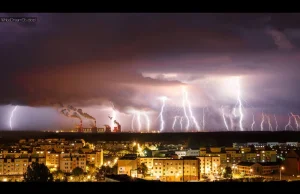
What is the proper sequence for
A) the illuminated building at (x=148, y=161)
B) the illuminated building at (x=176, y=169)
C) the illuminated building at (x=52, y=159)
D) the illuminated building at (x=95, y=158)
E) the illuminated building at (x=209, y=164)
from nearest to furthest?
the illuminated building at (x=176, y=169) < the illuminated building at (x=148, y=161) < the illuminated building at (x=209, y=164) < the illuminated building at (x=52, y=159) < the illuminated building at (x=95, y=158)

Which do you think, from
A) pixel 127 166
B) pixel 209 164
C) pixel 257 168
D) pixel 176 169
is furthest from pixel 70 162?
pixel 257 168

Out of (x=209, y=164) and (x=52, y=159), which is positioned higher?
(x=52, y=159)

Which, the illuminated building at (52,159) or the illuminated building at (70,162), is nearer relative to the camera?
the illuminated building at (70,162)

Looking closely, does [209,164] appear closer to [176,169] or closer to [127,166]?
[176,169]

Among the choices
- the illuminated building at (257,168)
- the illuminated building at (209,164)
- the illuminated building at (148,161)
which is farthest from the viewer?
the illuminated building at (209,164)

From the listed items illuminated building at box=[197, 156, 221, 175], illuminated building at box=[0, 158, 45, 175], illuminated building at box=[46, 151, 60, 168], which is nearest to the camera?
illuminated building at box=[0, 158, 45, 175]

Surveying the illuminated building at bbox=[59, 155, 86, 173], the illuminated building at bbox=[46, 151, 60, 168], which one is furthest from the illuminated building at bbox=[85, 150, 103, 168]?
the illuminated building at bbox=[46, 151, 60, 168]

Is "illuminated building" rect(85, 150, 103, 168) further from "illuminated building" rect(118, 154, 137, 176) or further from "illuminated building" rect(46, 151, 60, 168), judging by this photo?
"illuminated building" rect(118, 154, 137, 176)

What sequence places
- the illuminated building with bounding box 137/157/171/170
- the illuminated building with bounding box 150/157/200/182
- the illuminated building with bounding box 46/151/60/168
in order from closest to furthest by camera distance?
the illuminated building with bounding box 150/157/200/182, the illuminated building with bounding box 137/157/171/170, the illuminated building with bounding box 46/151/60/168

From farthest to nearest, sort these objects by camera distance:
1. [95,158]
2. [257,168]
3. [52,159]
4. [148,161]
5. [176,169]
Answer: [95,158], [52,159], [148,161], [176,169], [257,168]

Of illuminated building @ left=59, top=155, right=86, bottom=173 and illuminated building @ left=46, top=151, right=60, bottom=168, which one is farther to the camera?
illuminated building @ left=46, top=151, right=60, bottom=168

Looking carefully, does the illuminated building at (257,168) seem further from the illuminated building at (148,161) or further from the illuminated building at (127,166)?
the illuminated building at (127,166)

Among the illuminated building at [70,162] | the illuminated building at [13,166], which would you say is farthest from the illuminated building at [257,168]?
the illuminated building at [13,166]
